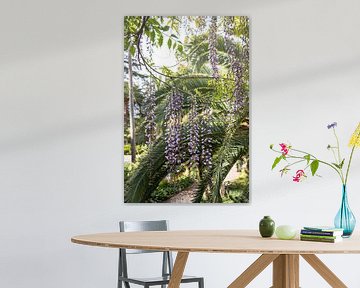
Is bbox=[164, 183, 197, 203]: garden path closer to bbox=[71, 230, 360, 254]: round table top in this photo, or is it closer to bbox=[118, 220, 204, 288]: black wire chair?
bbox=[118, 220, 204, 288]: black wire chair

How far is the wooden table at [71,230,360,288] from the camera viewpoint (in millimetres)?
3328

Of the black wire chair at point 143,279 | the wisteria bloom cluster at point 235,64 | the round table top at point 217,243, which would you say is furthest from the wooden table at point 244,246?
the wisteria bloom cluster at point 235,64

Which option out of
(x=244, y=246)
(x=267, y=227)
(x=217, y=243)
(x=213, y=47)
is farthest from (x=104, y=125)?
(x=244, y=246)

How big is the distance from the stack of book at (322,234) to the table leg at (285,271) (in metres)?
0.13

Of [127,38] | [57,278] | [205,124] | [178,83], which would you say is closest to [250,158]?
[205,124]

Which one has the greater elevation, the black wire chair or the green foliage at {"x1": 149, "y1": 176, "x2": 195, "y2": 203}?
the green foliage at {"x1": 149, "y1": 176, "x2": 195, "y2": 203}

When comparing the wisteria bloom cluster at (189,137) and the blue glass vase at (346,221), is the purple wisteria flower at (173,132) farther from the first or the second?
the blue glass vase at (346,221)

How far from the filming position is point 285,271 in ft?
12.6

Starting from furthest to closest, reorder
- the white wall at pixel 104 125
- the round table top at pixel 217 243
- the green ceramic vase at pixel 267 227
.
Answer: the white wall at pixel 104 125 → the green ceramic vase at pixel 267 227 → the round table top at pixel 217 243

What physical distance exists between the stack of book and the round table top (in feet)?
0.13

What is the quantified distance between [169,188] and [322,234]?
228 centimetres

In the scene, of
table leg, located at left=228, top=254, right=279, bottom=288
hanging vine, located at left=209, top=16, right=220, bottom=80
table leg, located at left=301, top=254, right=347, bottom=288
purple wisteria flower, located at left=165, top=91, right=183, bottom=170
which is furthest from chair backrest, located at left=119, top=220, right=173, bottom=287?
hanging vine, located at left=209, top=16, right=220, bottom=80

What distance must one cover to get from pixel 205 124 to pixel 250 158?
434 mm

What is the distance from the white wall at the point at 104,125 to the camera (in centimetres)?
580
